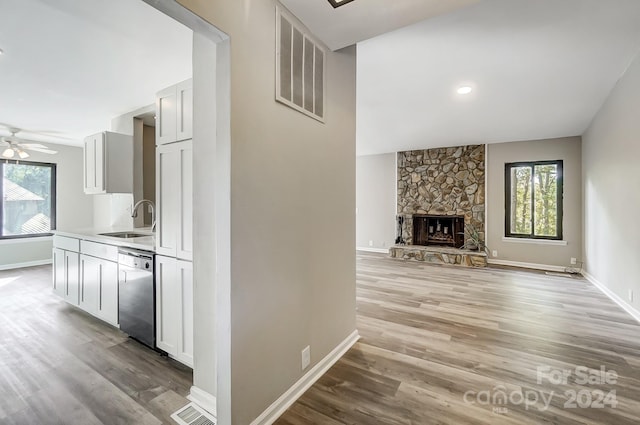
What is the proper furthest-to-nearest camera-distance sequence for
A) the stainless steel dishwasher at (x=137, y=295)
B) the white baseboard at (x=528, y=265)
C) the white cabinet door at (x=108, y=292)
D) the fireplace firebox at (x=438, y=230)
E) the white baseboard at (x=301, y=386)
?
the fireplace firebox at (x=438, y=230) → the white baseboard at (x=528, y=265) → the white cabinet door at (x=108, y=292) → the stainless steel dishwasher at (x=137, y=295) → the white baseboard at (x=301, y=386)

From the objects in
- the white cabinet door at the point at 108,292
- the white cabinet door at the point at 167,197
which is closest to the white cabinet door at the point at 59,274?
the white cabinet door at the point at 108,292

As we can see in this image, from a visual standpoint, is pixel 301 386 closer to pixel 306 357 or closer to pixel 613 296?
pixel 306 357

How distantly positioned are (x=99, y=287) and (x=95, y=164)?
6.29ft

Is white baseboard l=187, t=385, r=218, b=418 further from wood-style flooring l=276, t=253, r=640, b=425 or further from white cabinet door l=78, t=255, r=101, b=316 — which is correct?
white cabinet door l=78, t=255, r=101, b=316

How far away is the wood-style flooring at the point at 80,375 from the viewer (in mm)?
1690

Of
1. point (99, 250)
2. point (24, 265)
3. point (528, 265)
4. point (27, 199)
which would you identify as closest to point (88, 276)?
point (99, 250)

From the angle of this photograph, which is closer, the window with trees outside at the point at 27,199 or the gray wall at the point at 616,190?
the gray wall at the point at 616,190

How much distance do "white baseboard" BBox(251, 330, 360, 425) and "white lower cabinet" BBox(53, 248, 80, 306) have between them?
2.98m

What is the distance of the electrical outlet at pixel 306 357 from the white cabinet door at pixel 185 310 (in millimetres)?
867

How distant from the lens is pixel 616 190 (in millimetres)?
3521

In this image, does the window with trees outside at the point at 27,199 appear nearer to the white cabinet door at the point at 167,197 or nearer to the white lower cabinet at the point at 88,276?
the white lower cabinet at the point at 88,276

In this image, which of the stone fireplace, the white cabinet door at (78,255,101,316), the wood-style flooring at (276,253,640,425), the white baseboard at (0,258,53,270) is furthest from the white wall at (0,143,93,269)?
the stone fireplace

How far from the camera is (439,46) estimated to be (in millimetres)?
2594

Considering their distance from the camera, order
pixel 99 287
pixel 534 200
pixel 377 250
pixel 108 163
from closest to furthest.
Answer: pixel 99 287 → pixel 108 163 → pixel 534 200 → pixel 377 250
